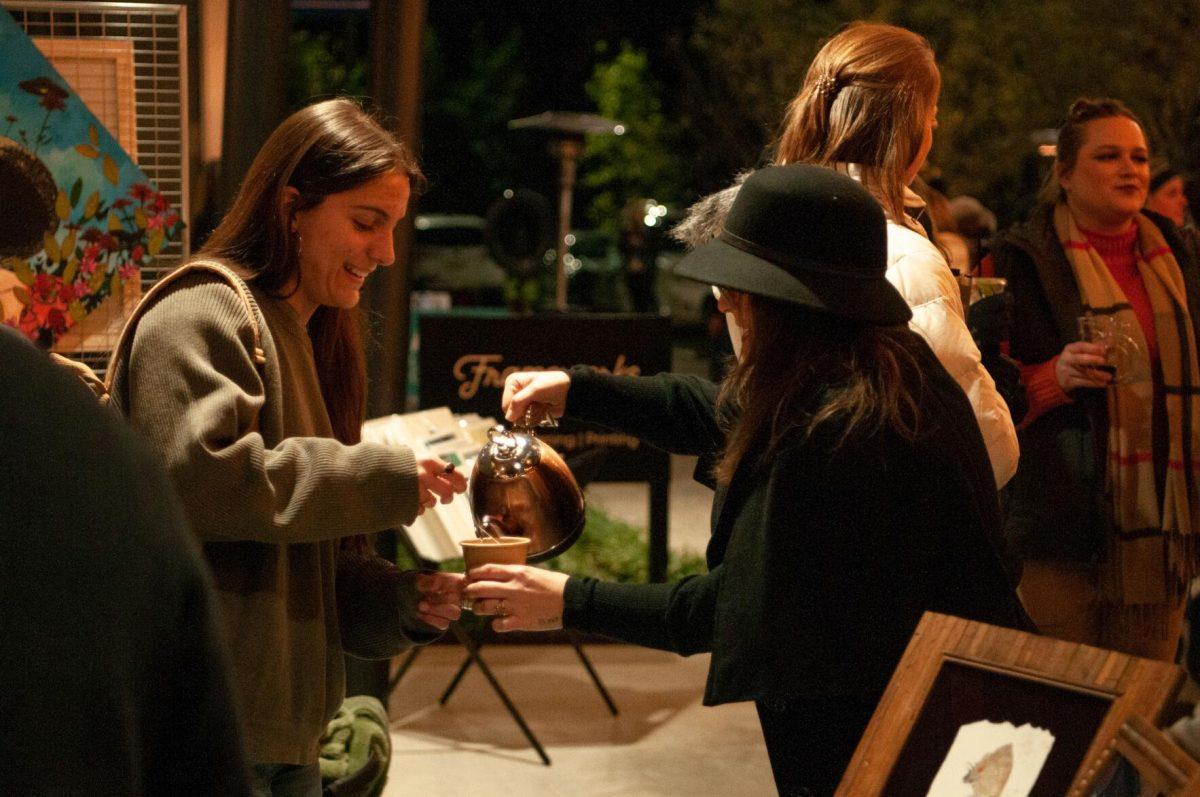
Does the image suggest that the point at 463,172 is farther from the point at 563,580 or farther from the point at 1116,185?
the point at 563,580

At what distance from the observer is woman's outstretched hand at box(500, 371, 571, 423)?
2510 millimetres

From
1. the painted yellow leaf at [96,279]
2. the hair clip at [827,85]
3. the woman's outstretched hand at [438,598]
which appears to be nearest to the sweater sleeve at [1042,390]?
the hair clip at [827,85]

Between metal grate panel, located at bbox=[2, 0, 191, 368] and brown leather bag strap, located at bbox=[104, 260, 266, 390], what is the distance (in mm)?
1159

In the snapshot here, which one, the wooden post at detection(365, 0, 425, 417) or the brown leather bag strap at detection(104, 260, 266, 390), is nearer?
the brown leather bag strap at detection(104, 260, 266, 390)

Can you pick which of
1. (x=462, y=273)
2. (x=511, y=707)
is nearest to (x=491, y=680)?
(x=511, y=707)

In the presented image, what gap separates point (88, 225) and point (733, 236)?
1610 mm

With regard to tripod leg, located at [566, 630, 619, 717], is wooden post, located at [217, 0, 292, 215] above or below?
above

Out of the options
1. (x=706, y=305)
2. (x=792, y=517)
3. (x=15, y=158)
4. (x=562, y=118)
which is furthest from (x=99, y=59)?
(x=706, y=305)

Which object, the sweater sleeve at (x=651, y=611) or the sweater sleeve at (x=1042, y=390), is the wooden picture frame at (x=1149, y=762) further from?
the sweater sleeve at (x=1042, y=390)

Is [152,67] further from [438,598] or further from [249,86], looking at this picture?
[438,598]

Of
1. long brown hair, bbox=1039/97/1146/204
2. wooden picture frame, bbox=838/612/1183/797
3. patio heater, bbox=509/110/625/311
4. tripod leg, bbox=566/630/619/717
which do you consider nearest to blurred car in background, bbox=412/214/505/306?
patio heater, bbox=509/110/625/311

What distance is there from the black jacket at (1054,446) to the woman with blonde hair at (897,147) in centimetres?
122

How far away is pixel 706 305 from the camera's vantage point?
1339cm

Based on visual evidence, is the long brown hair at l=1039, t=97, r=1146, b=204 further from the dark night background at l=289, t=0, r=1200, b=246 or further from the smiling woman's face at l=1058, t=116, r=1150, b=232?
the dark night background at l=289, t=0, r=1200, b=246
